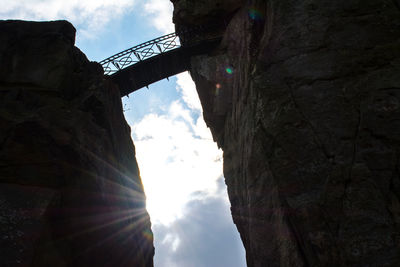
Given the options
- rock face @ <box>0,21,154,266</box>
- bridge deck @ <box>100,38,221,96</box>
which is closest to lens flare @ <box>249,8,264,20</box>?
bridge deck @ <box>100,38,221,96</box>

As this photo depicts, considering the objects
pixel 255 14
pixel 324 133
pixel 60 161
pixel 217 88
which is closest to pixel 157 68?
pixel 217 88

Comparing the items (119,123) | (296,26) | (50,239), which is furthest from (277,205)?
(119,123)

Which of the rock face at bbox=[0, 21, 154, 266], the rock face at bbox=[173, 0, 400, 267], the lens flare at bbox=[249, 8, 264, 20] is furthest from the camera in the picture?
the lens flare at bbox=[249, 8, 264, 20]

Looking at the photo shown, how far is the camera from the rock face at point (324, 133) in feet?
20.2

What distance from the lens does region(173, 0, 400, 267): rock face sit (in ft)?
20.2

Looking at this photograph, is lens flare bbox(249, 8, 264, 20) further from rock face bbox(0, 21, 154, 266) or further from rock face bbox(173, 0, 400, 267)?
rock face bbox(0, 21, 154, 266)

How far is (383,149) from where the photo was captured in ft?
21.6

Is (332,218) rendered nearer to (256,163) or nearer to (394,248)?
(394,248)

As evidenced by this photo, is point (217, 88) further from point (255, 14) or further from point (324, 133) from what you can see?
point (324, 133)

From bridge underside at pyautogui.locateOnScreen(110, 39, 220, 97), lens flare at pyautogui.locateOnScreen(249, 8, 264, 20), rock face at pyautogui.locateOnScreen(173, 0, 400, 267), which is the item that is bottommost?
rock face at pyautogui.locateOnScreen(173, 0, 400, 267)

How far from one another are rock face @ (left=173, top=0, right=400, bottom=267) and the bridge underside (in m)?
7.93

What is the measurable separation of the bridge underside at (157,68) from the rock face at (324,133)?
26.0 feet

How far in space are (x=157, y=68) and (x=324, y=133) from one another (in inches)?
550

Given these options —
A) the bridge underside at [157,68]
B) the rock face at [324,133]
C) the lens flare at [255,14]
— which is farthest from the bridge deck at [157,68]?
the rock face at [324,133]
